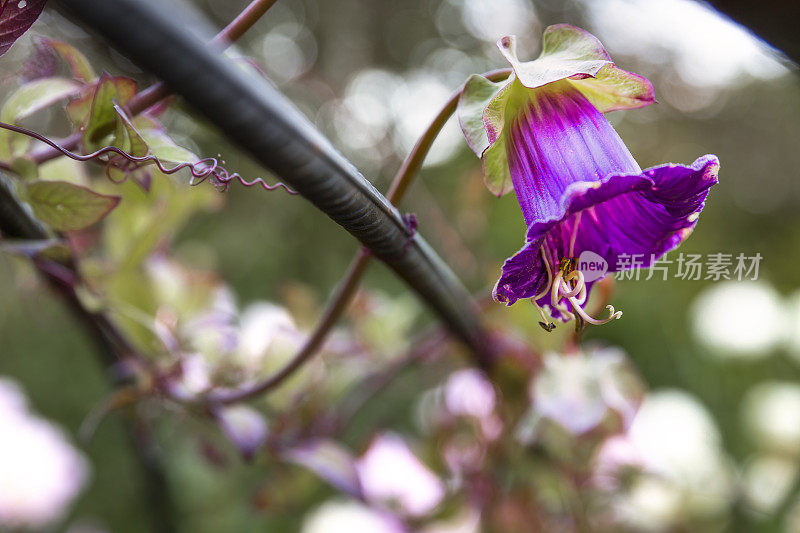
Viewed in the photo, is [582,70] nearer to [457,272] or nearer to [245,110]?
[245,110]

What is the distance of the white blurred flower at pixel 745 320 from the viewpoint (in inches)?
13.2

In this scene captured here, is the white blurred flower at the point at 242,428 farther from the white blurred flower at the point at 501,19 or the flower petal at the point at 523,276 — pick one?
the white blurred flower at the point at 501,19

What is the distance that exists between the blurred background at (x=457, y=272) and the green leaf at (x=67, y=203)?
10 cm

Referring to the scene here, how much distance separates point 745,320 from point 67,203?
0.34 metres

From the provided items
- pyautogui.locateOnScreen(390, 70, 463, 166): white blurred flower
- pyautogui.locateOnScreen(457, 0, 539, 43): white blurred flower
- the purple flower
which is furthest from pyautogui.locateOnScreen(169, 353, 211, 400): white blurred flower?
pyautogui.locateOnScreen(457, 0, 539, 43): white blurred flower

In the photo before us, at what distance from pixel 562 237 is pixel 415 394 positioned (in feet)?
1.33

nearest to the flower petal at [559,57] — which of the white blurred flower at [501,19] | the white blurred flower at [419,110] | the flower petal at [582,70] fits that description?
the flower petal at [582,70]

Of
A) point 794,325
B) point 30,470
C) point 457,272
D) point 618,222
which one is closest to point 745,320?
point 794,325

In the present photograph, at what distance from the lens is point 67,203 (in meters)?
0.11

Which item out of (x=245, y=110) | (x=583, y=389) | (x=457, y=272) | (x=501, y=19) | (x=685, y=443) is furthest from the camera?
(x=501, y=19)

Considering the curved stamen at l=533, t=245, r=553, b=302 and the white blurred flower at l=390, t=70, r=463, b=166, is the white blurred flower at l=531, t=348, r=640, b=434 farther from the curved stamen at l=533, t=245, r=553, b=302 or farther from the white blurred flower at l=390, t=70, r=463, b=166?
the white blurred flower at l=390, t=70, r=463, b=166

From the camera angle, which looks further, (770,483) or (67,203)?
(770,483)

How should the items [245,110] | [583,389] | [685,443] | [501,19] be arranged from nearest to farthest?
[245,110]
[583,389]
[685,443]
[501,19]

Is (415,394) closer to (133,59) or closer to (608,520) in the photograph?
(608,520)
